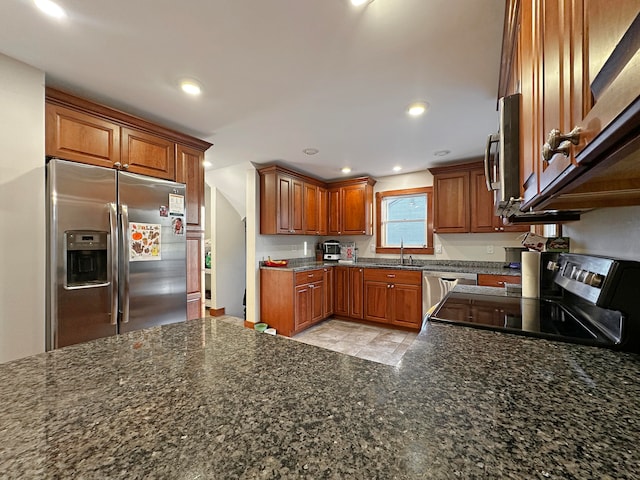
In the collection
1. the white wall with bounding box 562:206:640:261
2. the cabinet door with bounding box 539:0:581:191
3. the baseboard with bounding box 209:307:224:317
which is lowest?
the baseboard with bounding box 209:307:224:317

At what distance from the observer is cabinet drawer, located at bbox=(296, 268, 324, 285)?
11.9ft

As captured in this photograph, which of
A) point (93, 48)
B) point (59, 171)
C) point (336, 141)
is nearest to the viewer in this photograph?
point (93, 48)

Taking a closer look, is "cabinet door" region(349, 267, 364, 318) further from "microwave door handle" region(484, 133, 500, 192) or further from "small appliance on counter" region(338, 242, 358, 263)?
"microwave door handle" region(484, 133, 500, 192)

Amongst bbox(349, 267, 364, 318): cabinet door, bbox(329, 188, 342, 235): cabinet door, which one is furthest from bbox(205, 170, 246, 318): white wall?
bbox(349, 267, 364, 318): cabinet door

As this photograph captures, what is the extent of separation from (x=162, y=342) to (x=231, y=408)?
0.51 m

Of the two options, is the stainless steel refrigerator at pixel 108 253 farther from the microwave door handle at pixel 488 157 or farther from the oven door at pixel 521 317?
the microwave door handle at pixel 488 157

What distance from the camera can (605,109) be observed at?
0.34m

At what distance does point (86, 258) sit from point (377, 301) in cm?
334

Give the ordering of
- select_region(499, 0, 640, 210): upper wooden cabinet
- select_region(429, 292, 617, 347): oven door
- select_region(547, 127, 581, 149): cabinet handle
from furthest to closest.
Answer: select_region(429, 292, 617, 347): oven door < select_region(547, 127, 581, 149): cabinet handle < select_region(499, 0, 640, 210): upper wooden cabinet

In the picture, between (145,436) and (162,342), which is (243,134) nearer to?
(162,342)

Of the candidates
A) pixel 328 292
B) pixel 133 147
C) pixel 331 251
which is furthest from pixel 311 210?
pixel 133 147

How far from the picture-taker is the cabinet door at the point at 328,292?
415 cm

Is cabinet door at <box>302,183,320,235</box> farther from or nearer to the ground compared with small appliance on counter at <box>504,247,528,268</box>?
farther from the ground

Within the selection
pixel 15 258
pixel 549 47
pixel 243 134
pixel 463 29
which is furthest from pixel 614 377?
pixel 243 134
